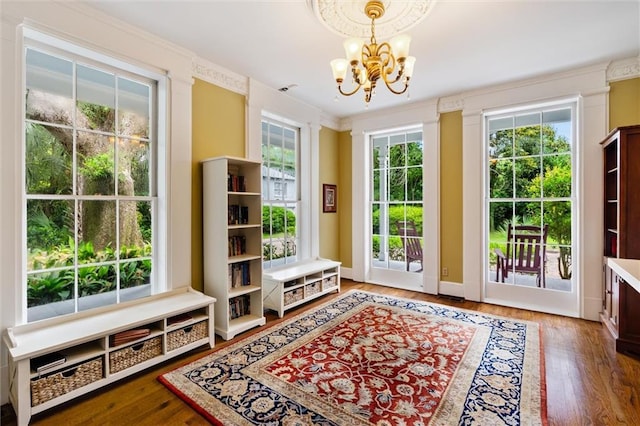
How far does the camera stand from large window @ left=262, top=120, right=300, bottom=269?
415cm

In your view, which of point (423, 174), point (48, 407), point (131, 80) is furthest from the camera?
point (423, 174)

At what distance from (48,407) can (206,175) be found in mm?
2120

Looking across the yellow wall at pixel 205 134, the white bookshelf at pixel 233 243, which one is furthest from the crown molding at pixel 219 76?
the white bookshelf at pixel 233 243

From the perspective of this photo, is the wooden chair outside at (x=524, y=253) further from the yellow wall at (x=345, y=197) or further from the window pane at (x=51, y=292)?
the window pane at (x=51, y=292)

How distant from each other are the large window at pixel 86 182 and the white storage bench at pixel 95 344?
0.82 feet

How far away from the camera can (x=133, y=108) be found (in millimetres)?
2840

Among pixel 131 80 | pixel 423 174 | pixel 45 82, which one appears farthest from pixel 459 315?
pixel 45 82

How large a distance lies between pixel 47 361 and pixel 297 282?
2505 mm

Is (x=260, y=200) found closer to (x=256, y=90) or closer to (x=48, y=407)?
(x=256, y=90)

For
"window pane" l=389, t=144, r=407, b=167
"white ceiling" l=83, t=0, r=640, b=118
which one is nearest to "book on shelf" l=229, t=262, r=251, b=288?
"white ceiling" l=83, t=0, r=640, b=118

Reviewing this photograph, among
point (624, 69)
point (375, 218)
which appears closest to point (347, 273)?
point (375, 218)

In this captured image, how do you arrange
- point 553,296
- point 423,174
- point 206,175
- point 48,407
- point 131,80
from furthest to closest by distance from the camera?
point 423,174 → point 553,296 → point 206,175 → point 131,80 → point 48,407

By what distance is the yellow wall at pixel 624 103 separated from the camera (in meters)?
3.21

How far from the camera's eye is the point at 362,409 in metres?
1.92
